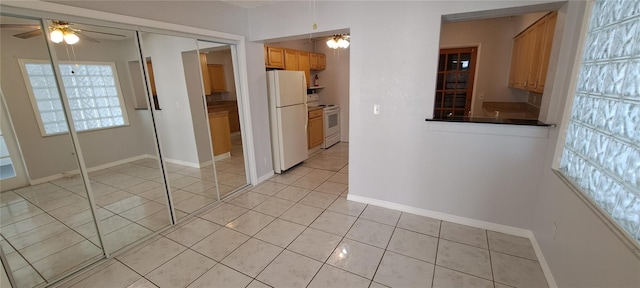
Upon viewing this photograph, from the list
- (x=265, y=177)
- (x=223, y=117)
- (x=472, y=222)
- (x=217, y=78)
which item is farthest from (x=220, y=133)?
(x=472, y=222)

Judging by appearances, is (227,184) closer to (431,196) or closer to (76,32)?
(76,32)

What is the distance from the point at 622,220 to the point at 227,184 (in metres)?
3.81

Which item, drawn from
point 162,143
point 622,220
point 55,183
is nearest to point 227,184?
point 162,143

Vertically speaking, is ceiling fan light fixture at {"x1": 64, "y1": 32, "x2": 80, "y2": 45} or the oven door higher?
ceiling fan light fixture at {"x1": 64, "y1": 32, "x2": 80, "y2": 45}

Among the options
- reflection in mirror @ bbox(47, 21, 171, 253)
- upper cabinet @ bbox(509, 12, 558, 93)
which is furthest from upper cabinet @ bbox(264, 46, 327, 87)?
upper cabinet @ bbox(509, 12, 558, 93)

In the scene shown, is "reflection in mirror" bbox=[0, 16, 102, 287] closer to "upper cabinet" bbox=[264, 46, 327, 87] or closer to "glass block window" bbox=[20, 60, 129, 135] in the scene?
"glass block window" bbox=[20, 60, 129, 135]

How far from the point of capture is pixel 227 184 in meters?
3.63

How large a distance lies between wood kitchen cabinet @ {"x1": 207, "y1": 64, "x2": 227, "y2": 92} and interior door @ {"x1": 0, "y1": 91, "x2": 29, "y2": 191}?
2.26 metres

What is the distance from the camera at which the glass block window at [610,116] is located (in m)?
1.13

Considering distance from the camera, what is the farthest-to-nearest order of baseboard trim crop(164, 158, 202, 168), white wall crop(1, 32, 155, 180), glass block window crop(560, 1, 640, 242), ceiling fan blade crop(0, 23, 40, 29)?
baseboard trim crop(164, 158, 202, 168), white wall crop(1, 32, 155, 180), ceiling fan blade crop(0, 23, 40, 29), glass block window crop(560, 1, 640, 242)

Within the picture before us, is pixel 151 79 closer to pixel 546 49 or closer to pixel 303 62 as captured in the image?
pixel 303 62

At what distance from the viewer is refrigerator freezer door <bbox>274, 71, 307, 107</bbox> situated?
371cm

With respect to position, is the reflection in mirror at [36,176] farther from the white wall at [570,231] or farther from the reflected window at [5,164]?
the white wall at [570,231]

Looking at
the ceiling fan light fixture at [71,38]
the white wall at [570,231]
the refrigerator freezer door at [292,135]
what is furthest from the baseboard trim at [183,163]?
the white wall at [570,231]
